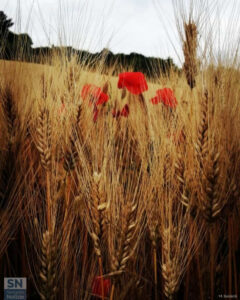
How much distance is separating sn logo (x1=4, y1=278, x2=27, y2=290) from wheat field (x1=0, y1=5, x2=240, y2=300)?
0.10 feet

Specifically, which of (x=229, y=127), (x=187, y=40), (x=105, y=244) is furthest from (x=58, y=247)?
(x=187, y=40)

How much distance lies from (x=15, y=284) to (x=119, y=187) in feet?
1.38

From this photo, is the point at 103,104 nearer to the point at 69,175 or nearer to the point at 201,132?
the point at 69,175

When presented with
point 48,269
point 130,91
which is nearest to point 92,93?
point 130,91

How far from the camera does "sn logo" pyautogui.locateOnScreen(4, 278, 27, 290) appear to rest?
1.08 m

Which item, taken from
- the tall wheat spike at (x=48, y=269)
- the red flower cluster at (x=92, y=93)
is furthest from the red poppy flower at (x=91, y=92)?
the tall wheat spike at (x=48, y=269)

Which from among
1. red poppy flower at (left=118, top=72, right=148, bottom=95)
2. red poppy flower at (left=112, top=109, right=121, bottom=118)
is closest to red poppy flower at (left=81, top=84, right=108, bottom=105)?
red poppy flower at (left=112, top=109, right=121, bottom=118)

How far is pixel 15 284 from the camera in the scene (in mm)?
1090

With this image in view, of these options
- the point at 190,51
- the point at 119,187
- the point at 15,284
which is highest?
the point at 190,51

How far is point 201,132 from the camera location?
0.95 metres

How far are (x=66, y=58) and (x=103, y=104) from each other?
23cm

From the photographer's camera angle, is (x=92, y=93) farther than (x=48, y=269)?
Yes

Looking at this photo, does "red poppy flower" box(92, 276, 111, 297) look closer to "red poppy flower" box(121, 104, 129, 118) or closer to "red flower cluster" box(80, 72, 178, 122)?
"red flower cluster" box(80, 72, 178, 122)

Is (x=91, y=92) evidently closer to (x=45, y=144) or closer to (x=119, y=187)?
(x=45, y=144)
